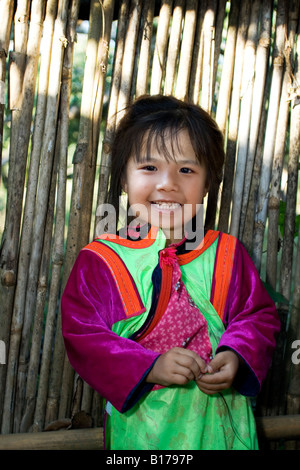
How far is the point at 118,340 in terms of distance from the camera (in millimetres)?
1338

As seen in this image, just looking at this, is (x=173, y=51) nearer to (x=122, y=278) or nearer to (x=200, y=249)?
(x=200, y=249)

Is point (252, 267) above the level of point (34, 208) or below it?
below

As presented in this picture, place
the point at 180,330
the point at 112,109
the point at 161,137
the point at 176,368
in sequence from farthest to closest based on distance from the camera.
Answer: the point at 112,109 → the point at 161,137 → the point at 180,330 → the point at 176,368

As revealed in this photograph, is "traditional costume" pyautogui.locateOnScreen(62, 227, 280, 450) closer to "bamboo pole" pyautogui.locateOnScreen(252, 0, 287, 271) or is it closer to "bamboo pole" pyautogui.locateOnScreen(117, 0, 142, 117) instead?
"bamboo pole" pyautogui.locateOnScreen(252, 0, 287, 271)

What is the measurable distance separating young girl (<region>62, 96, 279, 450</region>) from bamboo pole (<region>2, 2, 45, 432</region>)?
394 millimetres

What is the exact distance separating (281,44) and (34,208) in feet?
3.82

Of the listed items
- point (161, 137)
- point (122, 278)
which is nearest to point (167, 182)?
point (161, 137)

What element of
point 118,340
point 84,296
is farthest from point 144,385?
point 84,296

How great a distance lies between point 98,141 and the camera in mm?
2000

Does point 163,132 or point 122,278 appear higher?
point 163,132

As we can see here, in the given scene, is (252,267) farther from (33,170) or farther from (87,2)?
(87,2)

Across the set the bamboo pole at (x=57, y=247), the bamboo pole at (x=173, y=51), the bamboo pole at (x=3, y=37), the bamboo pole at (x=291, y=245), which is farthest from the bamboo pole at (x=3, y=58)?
the bamboo pole at (x=291, y=245)

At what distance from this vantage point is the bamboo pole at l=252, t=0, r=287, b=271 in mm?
2047

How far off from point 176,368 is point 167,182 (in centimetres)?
54
